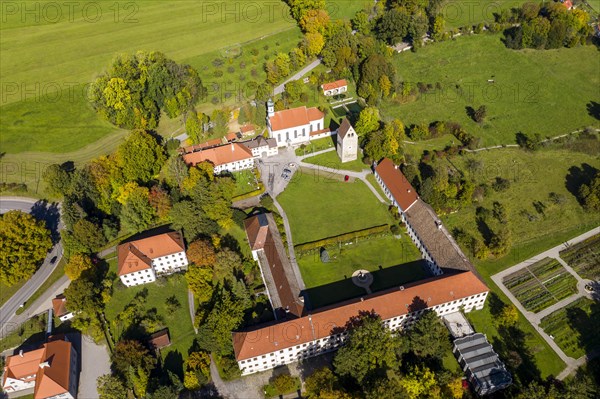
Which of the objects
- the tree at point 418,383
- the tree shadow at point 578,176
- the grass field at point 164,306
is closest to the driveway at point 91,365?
the grass field at point 164,306

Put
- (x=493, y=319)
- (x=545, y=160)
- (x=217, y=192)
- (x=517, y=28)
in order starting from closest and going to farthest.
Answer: (x=493, y=319) → (x=217, y=192) → (x=545, y=160) → (x=517, y=28)

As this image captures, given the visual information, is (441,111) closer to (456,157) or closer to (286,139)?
(456,157)

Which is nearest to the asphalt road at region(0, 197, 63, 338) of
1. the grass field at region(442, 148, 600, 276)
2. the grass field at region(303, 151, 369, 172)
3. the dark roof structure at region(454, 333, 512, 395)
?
the grass field at region(303, 151, 369, 172)


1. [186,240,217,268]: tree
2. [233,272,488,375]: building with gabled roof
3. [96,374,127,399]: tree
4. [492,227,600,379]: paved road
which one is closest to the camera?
[96,374,127,399]: tree

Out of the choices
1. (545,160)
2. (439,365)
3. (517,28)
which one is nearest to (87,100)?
(439,365)

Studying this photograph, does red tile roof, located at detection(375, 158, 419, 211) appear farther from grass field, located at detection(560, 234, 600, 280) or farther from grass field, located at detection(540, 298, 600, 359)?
grass field, located at detection(540, 298, 600, 359)
